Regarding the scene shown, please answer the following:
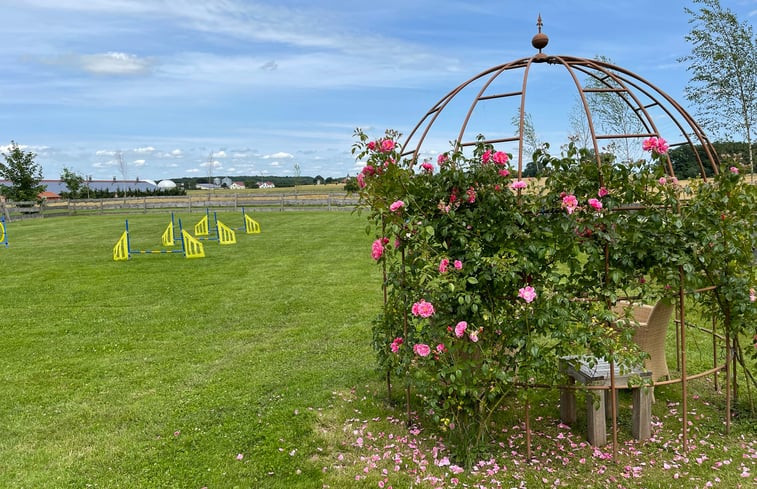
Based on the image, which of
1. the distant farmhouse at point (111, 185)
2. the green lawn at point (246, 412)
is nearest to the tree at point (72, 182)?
the distant farmhouse at point (111, 185)

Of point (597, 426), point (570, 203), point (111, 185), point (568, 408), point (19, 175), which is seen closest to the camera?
point (570, 203)

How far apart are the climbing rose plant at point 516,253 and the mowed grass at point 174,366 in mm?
1253

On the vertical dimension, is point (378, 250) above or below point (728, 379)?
above

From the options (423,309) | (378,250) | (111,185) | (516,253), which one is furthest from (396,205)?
(111,185)

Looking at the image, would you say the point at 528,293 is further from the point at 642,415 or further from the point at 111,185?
the point at 111,185

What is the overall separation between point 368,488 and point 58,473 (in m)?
1.99

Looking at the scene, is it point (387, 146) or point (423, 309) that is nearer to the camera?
point (423, 309)

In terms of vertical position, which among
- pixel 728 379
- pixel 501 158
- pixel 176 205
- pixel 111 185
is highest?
pixel 111 185

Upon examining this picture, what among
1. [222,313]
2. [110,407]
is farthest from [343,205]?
[110,407]

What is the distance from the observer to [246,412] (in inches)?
157

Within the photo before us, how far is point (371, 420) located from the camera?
12.2 ft

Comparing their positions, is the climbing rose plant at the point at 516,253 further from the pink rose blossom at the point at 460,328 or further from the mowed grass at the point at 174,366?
the mowed grass at the point at 174,366

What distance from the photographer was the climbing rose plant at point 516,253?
2822 mm

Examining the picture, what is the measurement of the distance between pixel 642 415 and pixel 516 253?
4.99ft
